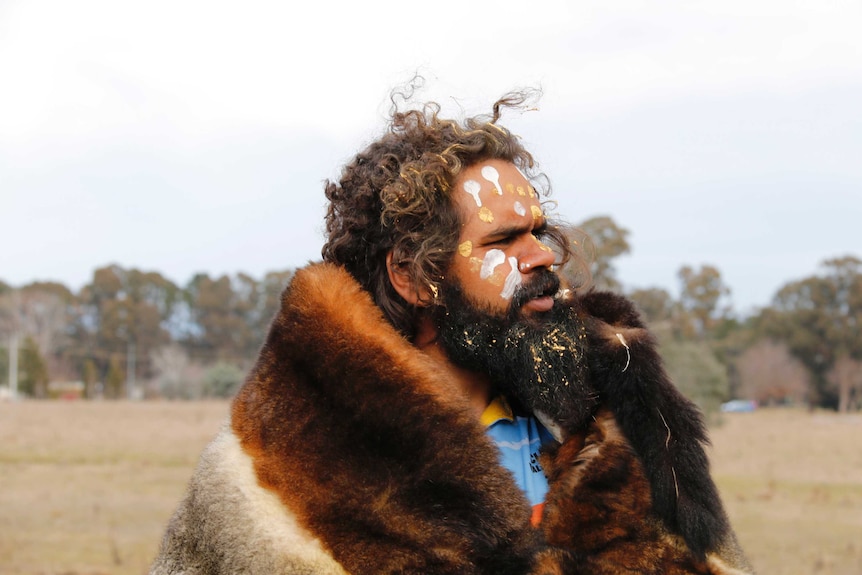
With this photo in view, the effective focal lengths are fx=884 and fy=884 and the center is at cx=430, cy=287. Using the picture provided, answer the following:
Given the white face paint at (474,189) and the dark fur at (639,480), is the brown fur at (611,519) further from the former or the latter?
the white face paint at (474,189)

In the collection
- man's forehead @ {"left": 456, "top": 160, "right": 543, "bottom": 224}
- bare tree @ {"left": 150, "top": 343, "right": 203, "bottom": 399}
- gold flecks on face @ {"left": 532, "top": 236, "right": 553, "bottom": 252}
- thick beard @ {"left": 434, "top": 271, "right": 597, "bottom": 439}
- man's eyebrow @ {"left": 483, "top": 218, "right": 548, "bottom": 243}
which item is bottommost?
bare tree @ {"left": 150, "top": 343, "right": 203, "bottom": 399}

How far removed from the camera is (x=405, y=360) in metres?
2.35

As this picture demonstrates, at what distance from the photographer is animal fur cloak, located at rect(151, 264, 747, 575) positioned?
7.08 feet

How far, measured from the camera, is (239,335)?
6675 cm

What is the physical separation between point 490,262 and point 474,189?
256 millimetres

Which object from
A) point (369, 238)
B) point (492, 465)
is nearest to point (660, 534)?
point (492, 465)

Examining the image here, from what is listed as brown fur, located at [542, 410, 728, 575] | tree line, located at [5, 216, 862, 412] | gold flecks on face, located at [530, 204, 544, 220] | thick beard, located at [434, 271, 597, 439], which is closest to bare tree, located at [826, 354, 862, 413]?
tree line, located at [5, 216, 862, 412]

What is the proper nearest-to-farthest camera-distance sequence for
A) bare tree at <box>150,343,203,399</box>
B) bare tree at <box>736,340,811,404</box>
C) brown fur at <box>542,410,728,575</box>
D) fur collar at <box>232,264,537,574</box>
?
1. fur collar at <box>232,264,537,574</box>
2. brown fur at <box>542,410,728,575</box>
3. bare tree at <box>736,340,811,404</box>
4. bare tree at <box>150,343,203,399</box>

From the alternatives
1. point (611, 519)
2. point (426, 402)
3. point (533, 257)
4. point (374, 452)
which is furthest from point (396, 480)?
point (533, 257)

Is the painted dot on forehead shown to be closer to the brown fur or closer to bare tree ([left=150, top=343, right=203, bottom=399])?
the brown fur

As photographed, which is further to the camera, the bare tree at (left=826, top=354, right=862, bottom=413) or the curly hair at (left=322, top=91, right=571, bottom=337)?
the bare tree at (left=826, top=354, right=862, bottom=413)

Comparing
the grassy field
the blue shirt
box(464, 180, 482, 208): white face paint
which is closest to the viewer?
the blue shirt

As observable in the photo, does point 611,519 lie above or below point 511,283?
below

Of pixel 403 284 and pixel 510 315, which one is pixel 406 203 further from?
pixel 510 315
